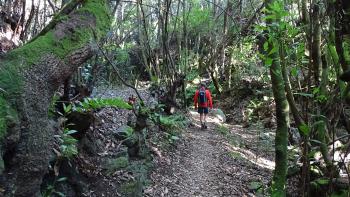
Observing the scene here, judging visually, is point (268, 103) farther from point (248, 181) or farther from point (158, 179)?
point (158, 179)

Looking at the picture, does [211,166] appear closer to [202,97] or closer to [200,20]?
[202,97]

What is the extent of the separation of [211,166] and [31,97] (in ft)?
19.1

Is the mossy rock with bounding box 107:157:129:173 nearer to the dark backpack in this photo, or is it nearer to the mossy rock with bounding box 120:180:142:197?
the mossy rock with bounding box 120:180:142:197

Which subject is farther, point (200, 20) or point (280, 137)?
point (200, 20)

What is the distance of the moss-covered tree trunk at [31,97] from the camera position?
9.96ft

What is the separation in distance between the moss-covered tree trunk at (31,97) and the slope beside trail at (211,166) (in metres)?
2.94

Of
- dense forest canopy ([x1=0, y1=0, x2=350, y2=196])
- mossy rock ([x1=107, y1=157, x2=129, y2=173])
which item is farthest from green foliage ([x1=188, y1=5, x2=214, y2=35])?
mossy rock ([x1=107, y1=157, x2=129, y2=173])

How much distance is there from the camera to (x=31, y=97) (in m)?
3.29

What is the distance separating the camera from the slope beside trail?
673 centimetres

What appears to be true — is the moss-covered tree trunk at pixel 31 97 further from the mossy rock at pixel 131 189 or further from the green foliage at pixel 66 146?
the mossy rock at pixel 131 189

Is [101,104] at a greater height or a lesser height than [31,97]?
lesser

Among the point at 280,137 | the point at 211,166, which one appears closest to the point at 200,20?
the point at 211,166

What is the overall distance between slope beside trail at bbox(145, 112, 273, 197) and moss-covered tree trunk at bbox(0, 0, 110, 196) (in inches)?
116

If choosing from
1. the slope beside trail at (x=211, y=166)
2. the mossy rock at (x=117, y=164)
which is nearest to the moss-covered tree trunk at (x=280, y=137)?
the slope beside trail at (x=211, y=166)
